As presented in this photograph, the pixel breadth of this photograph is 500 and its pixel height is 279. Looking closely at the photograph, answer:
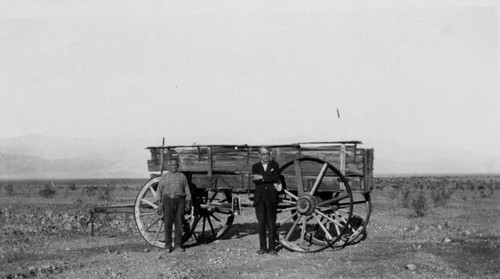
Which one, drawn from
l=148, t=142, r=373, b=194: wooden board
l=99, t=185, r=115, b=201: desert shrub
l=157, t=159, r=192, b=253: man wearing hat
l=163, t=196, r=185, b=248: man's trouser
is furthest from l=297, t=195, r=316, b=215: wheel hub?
l=99, t=185, r=115, b=201: desert shrub

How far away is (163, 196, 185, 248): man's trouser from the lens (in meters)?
10.3

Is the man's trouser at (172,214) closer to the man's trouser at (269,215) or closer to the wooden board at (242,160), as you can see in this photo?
the wooden board at (242,160)

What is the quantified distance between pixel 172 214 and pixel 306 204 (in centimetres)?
263

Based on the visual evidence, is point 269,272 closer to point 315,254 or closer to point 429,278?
point 315,254

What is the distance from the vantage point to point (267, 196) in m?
9.77

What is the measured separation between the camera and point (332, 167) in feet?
31.8

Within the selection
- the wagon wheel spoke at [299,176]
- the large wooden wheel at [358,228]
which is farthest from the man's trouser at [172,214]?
the large wooden wheel at [358,228]

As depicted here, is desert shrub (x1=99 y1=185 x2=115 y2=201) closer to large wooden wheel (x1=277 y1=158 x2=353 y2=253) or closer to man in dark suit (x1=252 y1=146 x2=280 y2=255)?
large wooden wheel (x1=277 y1=158 x2=353 y2=253)

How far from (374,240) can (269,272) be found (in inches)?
158

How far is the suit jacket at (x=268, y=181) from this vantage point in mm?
9719

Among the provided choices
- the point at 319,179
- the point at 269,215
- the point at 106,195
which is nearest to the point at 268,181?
the point at 269,215

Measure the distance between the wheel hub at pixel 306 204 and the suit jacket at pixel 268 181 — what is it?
49cm

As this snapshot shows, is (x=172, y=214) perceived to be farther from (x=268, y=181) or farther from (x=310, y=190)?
(x=310, y=190)

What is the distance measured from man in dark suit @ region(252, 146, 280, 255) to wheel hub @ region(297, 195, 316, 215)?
48cm
